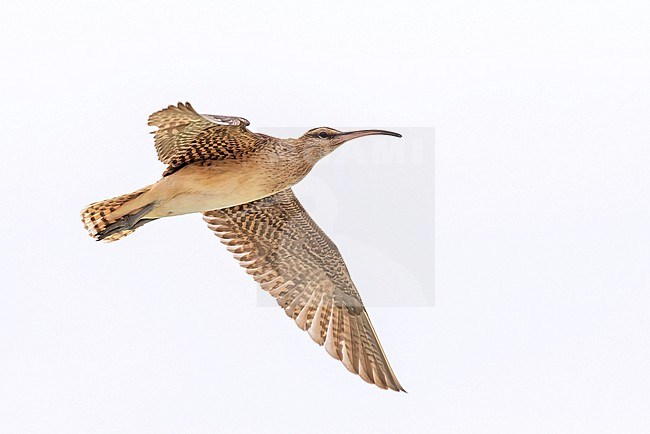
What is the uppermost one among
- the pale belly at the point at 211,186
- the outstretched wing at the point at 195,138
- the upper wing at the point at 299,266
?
the outstretched wing at the point at 195,138

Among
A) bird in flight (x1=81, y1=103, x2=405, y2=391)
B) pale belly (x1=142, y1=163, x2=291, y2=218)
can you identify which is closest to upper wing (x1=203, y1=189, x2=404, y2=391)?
bird in flight (x1=81, y1=103, x2=405, y2=391)

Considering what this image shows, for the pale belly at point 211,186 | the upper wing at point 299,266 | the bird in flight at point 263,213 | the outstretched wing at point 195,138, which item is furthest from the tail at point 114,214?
the upper wing at point 299,266

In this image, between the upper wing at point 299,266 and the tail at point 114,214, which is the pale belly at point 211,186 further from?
the upper wing at point 299,266

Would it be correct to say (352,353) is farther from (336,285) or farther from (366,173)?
(366,173)

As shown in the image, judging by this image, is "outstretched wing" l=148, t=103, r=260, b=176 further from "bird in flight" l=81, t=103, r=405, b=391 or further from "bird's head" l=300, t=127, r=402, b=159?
"bird's head" l=300, t=127, r=402, b=159

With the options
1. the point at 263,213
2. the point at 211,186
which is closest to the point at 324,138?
the point at 211,186

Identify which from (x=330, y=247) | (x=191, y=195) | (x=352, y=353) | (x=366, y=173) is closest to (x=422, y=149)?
(x=366, y=173)

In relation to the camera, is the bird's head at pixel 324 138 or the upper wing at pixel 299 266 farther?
the upper wing at pixel 299 266

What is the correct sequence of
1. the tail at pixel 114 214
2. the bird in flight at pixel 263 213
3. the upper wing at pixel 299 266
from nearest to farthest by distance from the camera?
the bird in flight at pixel 263 213 → the tail at pixel 114 214 → the upper wing at pixel 299 266
